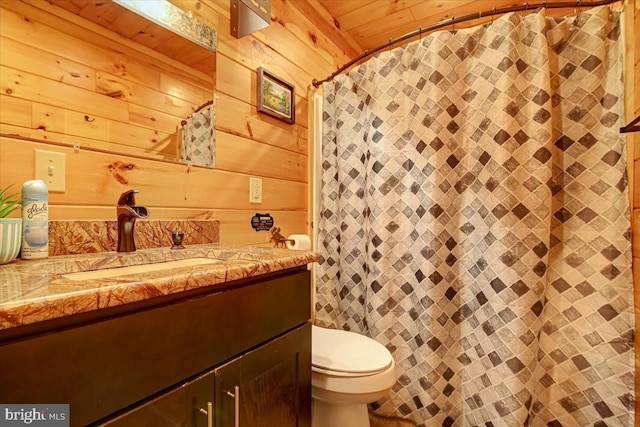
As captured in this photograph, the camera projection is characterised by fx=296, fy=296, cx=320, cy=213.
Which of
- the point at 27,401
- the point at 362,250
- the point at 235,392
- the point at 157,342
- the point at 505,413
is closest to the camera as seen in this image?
the point at 27,401

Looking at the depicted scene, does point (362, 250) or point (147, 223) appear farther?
point (362, 250)

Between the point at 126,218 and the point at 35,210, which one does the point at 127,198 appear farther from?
the point at 35,210

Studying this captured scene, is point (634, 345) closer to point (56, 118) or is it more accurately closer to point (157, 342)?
point (157, 342)

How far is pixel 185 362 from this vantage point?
59 centimetres

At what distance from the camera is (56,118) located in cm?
88

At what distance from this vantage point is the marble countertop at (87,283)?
0.41 metres

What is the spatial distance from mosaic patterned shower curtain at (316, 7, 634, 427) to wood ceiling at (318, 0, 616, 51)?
0.72 metres

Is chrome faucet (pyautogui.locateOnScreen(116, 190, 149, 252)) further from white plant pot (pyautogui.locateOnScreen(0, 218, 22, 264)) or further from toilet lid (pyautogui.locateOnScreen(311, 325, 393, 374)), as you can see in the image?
toilet lid (pyautogui.locateOnScreen(311, 325, 393, 374))

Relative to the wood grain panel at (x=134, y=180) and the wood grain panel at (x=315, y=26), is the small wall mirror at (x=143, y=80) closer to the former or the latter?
the wood grain panel at (x=134, y=180)

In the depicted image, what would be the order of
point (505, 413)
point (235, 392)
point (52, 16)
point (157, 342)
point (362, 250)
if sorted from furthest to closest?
point (362, 250), point (505, 413), point (52, 16), point (235, 392), point (157, 342)

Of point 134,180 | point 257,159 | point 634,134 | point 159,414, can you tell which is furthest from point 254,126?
point 634,134

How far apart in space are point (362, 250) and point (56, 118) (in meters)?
1.38

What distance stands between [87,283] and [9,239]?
1.26ft

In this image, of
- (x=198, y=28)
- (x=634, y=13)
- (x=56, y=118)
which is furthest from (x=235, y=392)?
(x=634, y=13)
